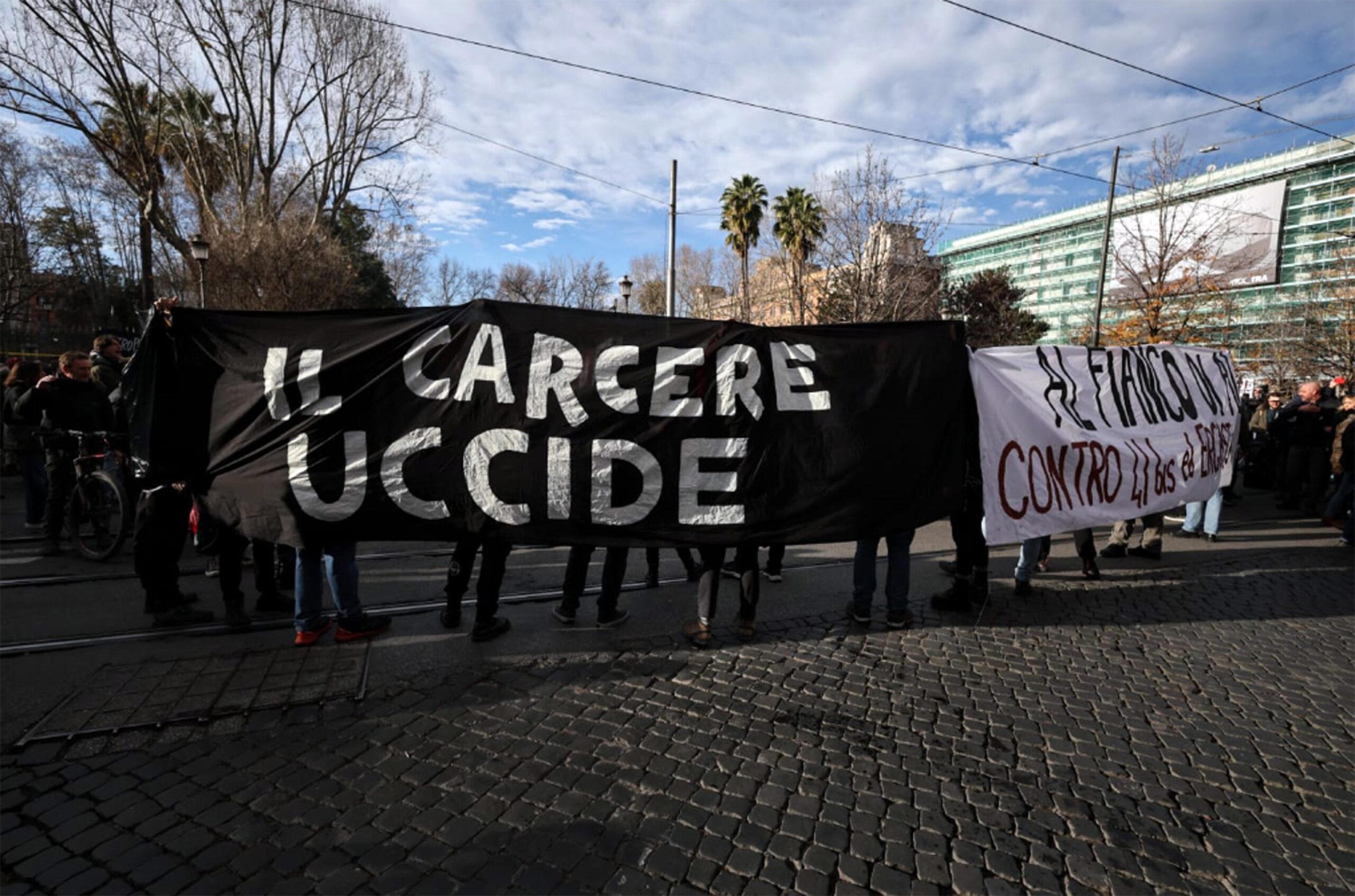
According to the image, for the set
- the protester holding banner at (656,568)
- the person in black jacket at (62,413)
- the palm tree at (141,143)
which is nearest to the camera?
the protester holding banner at (656,568)

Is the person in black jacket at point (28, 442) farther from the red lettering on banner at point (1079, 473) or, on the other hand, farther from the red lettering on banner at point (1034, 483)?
the red lettering on banner at point (1079, 473)

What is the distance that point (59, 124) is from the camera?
52.9ft

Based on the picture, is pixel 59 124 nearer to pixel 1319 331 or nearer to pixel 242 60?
pixel 242 60

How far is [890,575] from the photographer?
15.4 ft

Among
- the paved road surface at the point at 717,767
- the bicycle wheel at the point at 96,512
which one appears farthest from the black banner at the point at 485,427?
the bicycle wheel at the point at 96,512

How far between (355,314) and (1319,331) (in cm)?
3487

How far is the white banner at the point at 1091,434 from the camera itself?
4.75 m

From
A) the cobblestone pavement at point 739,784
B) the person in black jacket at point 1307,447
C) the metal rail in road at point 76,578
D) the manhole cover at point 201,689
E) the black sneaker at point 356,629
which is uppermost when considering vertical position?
the person in black jacket at point 1307,447

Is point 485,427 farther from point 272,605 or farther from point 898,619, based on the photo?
point 898,619

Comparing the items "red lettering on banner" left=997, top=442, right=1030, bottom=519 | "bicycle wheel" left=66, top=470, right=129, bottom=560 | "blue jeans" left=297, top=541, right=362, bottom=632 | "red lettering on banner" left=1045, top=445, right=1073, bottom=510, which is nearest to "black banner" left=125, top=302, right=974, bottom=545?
"blue jeans" left=297, top=541, right=362, bottom=632

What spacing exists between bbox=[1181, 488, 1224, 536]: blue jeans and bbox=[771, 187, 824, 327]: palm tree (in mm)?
14222

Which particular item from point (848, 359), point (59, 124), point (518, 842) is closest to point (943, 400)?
point (848, 359)

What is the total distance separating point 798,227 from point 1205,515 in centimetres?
2276

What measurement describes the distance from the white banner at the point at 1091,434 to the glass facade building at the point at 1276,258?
764 inches
